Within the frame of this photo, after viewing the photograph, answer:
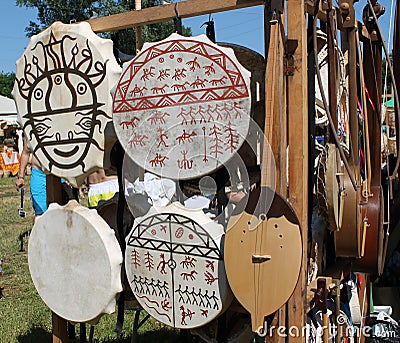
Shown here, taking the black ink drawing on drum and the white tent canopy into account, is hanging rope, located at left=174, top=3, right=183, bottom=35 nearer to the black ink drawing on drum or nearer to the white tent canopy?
the black ink drawing on drum

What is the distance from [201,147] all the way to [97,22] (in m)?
0.79

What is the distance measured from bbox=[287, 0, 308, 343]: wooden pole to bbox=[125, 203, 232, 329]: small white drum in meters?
0.27

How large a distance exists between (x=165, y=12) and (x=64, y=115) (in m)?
0.55

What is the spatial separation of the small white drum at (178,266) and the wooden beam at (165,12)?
68 cm

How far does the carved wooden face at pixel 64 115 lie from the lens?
6.92 ft

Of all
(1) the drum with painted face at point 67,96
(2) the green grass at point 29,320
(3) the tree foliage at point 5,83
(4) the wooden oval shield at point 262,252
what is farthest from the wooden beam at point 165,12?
(3) the tree foliage at point 5,83

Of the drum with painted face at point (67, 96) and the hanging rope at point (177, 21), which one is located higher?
the hanging rope at point (177, 21)

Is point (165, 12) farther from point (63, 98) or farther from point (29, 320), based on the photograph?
point (29, 320)

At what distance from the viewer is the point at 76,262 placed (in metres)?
2.20

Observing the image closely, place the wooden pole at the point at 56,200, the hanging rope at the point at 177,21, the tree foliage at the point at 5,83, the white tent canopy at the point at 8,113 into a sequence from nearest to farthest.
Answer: the hanging rope at the point at 177,21 < the wooden pole at the point at 56,200 < the white tent canopy at the point at 8,113 < the tree foliage at the point at 5,83

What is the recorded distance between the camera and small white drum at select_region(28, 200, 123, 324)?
6.94 ft

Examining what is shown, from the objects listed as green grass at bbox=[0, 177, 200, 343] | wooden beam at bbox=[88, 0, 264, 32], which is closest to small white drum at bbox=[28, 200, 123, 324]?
wooden beam at bbox=[88, 0, 264, 32]

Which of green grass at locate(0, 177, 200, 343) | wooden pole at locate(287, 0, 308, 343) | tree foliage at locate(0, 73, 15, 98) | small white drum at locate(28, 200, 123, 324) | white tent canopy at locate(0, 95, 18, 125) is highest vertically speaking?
tree foliage at locate(0, 73, 15, 98)

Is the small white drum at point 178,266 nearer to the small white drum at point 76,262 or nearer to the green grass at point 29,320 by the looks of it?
the small white drum at point 76,262
